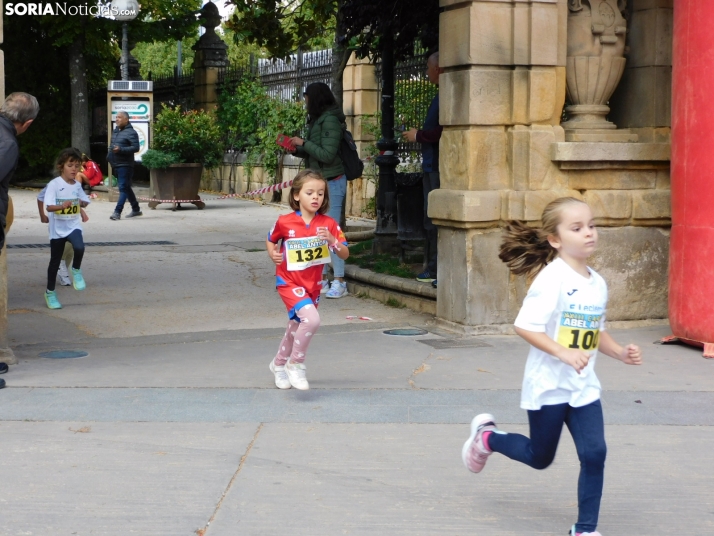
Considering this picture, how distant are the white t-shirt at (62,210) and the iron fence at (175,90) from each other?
54.2 ft

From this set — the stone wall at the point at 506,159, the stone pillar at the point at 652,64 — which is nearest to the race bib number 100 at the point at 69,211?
the stone wall at the point at 506,159

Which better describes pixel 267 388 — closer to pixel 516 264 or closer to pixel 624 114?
pixel 516 264

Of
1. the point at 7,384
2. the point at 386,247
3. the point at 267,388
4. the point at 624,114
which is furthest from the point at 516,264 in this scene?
the point at 386,247

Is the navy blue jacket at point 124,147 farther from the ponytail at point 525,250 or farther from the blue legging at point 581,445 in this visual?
the blue legging at point 581,445

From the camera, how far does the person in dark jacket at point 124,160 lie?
18438mm

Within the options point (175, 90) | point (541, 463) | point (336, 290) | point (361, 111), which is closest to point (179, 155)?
point (361, 111)

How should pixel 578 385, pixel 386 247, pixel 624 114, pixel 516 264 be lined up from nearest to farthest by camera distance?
1. pixel 578 385
2. pixel 516 264
3. pixel 624 114
4. pixel 386 247

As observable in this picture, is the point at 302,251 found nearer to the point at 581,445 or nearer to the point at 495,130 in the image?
the point at 495,130

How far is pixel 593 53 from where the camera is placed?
8453 millimetres

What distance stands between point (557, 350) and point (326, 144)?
6379 millimetres

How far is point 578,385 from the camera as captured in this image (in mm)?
3980

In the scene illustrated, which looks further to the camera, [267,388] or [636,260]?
[636,260]

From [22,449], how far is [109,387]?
1326mm

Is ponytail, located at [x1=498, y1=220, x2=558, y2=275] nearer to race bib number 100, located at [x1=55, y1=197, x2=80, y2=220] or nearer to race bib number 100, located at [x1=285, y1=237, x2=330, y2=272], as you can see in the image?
race bib number 100, located at [x1=285, y1=237, x2=330, y2=272]
